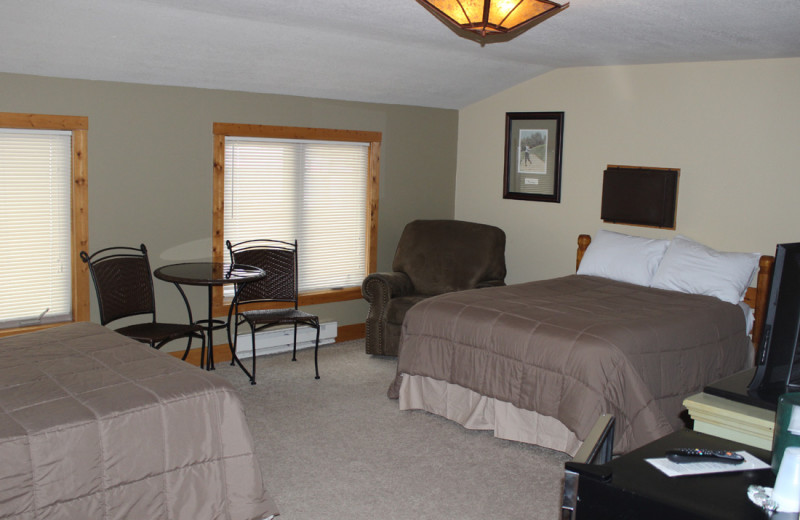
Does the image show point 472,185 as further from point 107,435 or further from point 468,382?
point 107,435

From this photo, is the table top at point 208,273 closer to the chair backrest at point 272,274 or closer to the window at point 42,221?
the chair backrest at point 272,274

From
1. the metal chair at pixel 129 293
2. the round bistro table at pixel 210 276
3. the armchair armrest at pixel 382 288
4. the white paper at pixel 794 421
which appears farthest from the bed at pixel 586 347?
the white paper at pixel 794 421

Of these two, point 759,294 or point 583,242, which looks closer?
point 759,294

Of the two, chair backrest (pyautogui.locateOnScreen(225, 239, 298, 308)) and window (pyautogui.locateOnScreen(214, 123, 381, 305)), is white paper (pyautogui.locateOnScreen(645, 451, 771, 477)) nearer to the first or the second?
chair backrest (pyautogui.locateOnScreen(225, 239, 298, 308))

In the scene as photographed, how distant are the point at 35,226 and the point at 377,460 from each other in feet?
8.76

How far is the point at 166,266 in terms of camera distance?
5.20 metres

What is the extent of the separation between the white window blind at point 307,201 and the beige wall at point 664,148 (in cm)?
117

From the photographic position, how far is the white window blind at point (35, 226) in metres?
4.64

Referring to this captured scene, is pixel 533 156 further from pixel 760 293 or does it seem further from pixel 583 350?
pixel 583 350

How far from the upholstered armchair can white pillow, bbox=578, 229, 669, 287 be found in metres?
0.80

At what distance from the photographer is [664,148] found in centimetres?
560

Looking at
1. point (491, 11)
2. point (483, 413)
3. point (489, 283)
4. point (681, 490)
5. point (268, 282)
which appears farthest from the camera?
point (489, 283)

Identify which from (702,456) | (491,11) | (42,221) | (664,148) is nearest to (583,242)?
(664,148)

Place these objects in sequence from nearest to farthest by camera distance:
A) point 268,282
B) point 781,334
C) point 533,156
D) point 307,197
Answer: point 781,334, point 268,282, point 307,197, point 533,156
